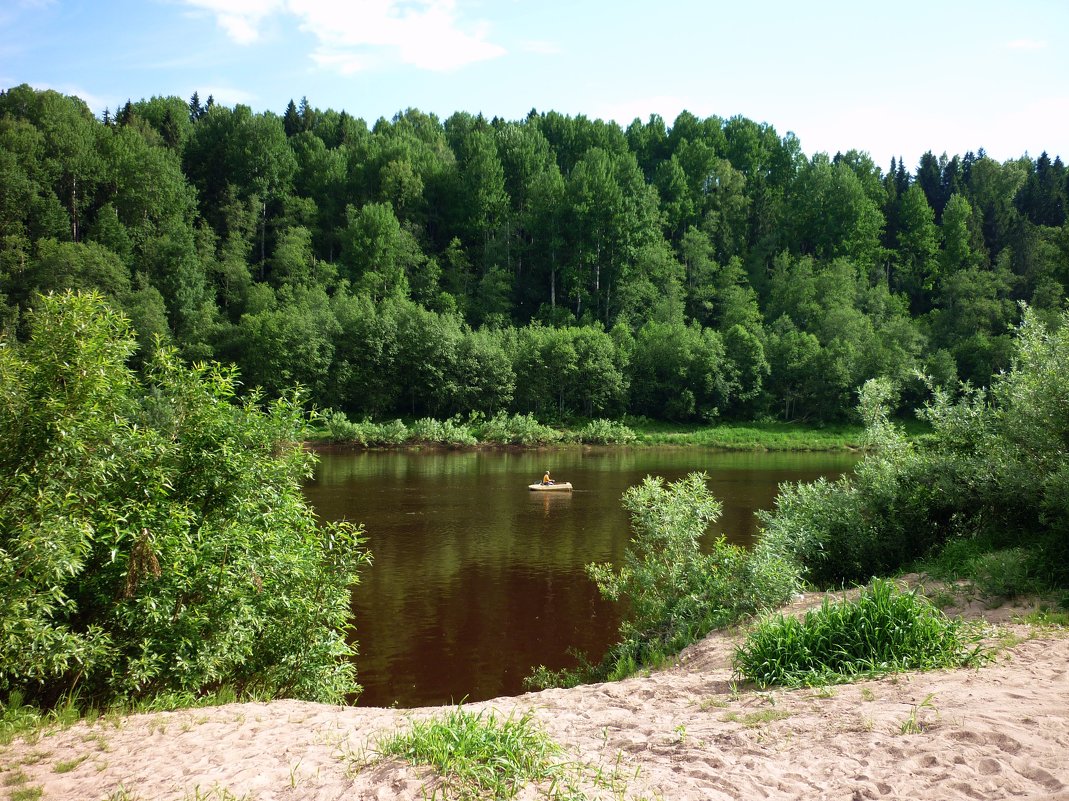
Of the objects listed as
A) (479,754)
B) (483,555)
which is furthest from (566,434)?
(479,754)

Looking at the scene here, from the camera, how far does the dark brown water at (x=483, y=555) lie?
15.3 meters

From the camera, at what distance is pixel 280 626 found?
36.0ft

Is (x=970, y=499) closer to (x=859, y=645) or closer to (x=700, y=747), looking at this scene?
(x=859, y=645)

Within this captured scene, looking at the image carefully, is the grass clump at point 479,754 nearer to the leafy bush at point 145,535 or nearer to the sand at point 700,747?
the sand at point 700,747

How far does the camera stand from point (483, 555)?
24328 mm

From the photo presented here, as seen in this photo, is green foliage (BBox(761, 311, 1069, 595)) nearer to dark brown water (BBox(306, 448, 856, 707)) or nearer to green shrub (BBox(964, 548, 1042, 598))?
green shrub (BBox(964, 548, 1042, 598))

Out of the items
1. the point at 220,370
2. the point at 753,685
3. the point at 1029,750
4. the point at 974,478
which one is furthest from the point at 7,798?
the point at 974,478

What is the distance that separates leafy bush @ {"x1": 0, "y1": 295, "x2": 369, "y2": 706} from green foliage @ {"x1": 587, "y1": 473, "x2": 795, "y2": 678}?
5293mm

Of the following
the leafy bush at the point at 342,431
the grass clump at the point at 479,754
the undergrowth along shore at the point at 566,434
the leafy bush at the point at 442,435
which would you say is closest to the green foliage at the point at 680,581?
the grass clump at the point at 479,754

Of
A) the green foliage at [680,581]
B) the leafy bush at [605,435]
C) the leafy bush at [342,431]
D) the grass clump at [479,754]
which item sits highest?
the grass clump at [479,754]

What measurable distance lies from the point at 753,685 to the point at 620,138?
117895 mm

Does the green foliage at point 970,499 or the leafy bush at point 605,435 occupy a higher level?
the green foliage at point 970,499

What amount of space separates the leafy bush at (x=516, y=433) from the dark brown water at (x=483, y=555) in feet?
34.0

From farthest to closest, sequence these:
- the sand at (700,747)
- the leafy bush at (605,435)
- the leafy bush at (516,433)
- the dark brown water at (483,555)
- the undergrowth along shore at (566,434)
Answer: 1. the leafy bush at (605,435)
2. the leafy bush at (516,433)
3. the undergrowth along shore at (566,434)
4. the dark brown water at (483,555)
5. the sand at (700,747)
